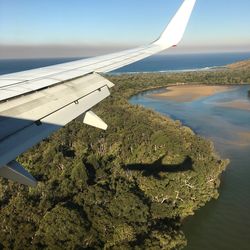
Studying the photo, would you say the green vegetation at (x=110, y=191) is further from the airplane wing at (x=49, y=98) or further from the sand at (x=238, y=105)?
the sand at (x=238, y=105)

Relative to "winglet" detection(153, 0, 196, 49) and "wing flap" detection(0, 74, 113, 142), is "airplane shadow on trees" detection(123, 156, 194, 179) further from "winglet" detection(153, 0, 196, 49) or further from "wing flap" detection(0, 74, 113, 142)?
"wing flap" detection(0, 74, 113, 142)

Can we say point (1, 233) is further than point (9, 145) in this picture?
Yes

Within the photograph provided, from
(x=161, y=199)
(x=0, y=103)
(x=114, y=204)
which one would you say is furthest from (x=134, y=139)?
(x=0, y=103)

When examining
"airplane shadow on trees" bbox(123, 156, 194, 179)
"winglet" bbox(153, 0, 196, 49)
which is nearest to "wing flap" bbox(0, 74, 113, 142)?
"winglet" bbox(153, 0, 196, 49)

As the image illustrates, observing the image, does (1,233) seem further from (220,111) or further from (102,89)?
(220,111)

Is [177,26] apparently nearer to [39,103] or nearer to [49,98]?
[49,98]

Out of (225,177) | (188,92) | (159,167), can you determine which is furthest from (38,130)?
(188,92)

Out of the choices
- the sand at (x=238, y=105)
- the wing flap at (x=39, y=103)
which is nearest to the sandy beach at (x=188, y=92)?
the sand at (x=238, y=105)
